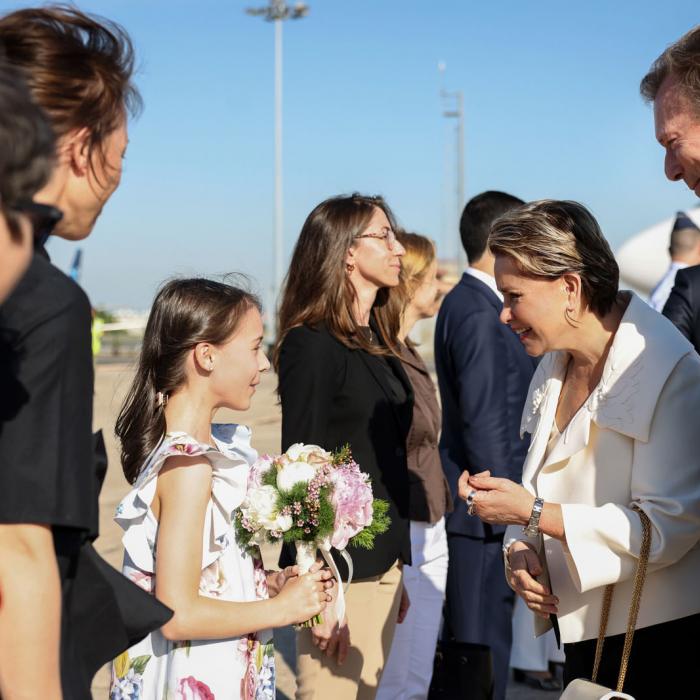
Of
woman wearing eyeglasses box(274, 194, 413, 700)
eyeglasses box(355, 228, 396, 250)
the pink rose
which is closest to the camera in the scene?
the pink rose

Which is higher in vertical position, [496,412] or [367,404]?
[367,404]

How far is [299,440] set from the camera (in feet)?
11.5

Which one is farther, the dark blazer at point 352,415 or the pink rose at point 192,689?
the dark blazer at point 352,415

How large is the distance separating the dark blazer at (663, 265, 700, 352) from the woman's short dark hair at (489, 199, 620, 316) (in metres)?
1.58

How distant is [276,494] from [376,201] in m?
1.73

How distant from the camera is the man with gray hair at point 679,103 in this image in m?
2.70

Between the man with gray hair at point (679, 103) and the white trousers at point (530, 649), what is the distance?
3.47 metres

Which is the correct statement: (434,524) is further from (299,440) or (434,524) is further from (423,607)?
(299,440)

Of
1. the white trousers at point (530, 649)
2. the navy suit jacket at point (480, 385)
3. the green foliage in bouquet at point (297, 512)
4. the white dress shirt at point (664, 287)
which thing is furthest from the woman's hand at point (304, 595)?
the white dress shirt at point (664, 287)

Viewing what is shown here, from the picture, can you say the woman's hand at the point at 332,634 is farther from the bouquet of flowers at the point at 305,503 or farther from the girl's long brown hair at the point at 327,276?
the girl's long brown hair at the point at 327,276

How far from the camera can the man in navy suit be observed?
469cm

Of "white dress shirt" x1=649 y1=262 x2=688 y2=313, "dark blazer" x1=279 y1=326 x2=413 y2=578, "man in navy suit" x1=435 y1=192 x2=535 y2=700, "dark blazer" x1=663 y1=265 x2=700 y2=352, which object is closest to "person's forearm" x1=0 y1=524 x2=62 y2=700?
"dark blazer" x1=279 y1=326 x2=413 y2=578

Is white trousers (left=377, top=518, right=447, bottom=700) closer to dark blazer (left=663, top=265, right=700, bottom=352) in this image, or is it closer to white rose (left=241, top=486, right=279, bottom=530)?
dark blazer (left=663, top=265, right=700, bottom=352)

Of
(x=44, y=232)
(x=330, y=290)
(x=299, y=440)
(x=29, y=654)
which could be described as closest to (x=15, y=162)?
(x=44, y=232)
